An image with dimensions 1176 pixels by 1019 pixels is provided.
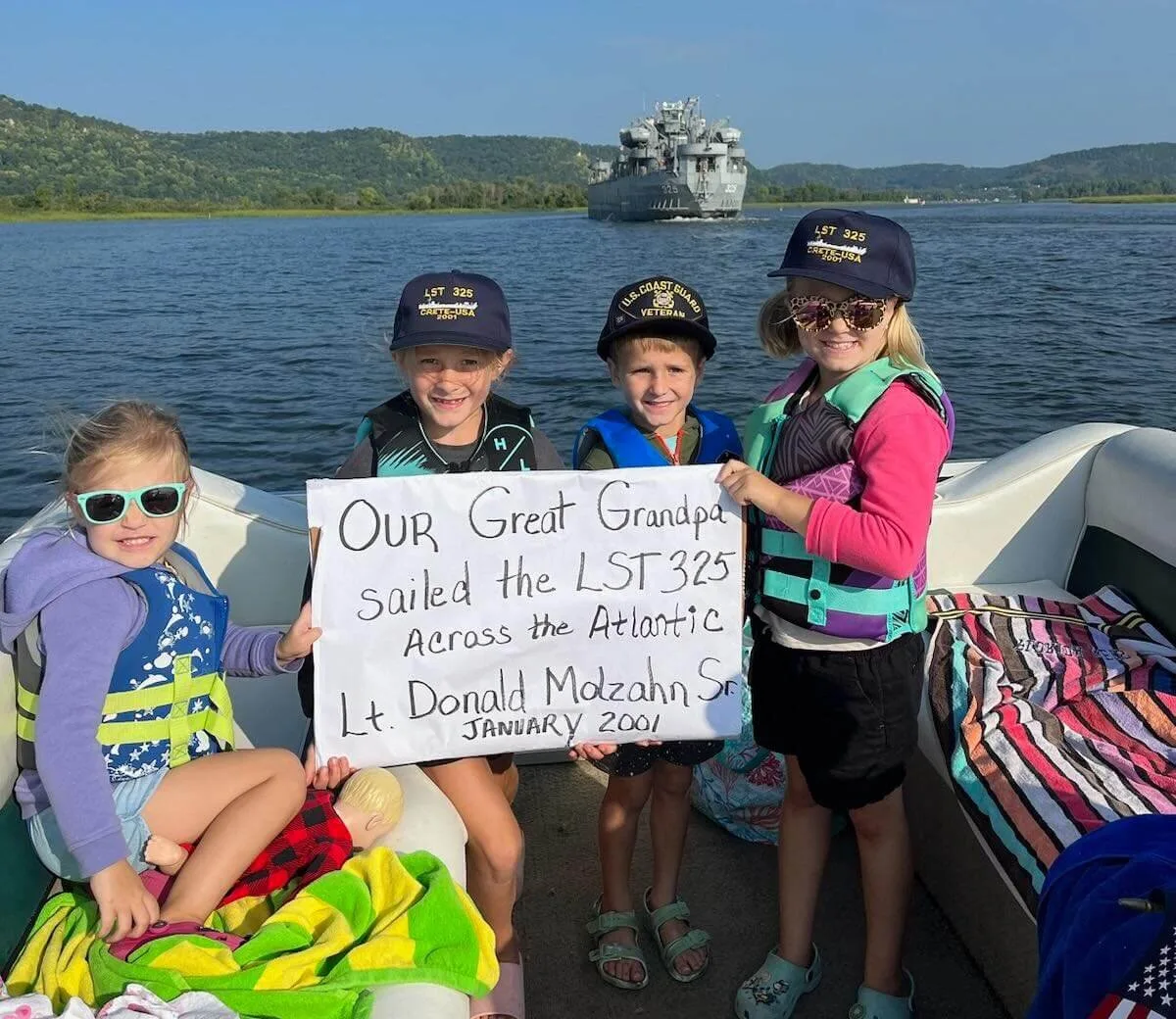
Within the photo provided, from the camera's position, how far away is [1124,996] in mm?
1348

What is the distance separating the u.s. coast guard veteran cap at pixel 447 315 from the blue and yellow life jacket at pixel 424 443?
0.20 metres

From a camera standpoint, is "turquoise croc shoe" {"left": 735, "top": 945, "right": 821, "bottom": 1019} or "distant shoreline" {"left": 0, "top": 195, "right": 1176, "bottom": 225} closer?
"turquoise croc shoe" {"left": 735, "top": 945, "right": 821, "bottom": 1019}

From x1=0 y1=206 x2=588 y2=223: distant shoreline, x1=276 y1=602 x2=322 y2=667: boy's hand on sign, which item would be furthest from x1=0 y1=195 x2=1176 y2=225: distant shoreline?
x1=276 y1=602 x2=322 y2=667: boy's hand on sign

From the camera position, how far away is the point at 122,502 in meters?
2.03

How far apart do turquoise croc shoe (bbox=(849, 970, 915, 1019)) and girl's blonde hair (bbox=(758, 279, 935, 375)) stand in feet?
5.36

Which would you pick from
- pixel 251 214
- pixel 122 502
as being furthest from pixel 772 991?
pixel 251 214

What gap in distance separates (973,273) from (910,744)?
30482mm

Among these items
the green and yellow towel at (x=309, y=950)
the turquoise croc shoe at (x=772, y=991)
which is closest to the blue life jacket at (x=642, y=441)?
the green and yellow towel at (x=309, y=950)

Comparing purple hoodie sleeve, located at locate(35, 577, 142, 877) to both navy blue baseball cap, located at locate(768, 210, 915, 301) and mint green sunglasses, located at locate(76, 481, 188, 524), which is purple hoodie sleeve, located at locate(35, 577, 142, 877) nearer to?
mint green sunglasses, located at locate(76, 481, 188, 524)

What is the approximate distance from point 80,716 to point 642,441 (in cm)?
145

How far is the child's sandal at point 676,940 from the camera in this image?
8.81 feet

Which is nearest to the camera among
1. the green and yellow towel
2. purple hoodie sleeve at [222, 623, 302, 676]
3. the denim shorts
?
the green and yellow towel

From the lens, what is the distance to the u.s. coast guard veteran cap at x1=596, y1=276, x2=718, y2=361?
2357 mm

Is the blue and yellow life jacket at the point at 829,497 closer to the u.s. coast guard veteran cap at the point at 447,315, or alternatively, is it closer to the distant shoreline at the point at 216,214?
the u.s. coast guard veteran cap at the point at 447,315
